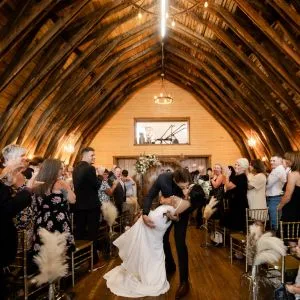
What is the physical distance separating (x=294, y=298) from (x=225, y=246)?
395 centimetres

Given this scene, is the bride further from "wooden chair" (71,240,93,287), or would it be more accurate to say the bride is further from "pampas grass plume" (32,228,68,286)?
"pampas grass plume" (32,228,68,286)

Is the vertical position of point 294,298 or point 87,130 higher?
point 87,130

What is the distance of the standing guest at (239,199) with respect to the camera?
596cm

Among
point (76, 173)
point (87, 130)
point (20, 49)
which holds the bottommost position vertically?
point (76, 173)

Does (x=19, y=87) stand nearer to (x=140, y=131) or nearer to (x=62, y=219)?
(x=62, y=219)

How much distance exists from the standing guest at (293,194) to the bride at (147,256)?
1.31 meters

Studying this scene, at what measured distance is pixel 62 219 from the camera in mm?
4246

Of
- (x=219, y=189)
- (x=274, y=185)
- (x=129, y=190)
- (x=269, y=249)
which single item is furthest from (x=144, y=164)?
(x=269, y=249)

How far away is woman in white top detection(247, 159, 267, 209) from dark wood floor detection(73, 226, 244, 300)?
0.98 metres

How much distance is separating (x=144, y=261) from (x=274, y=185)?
282 cm

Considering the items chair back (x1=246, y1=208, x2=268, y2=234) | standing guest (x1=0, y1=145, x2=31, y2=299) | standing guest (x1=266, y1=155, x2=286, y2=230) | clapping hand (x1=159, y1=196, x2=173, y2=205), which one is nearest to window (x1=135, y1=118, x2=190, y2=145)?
standing guest (x1=266, y1=155, x2=286, y2=230)

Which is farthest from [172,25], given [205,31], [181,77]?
[181,77]

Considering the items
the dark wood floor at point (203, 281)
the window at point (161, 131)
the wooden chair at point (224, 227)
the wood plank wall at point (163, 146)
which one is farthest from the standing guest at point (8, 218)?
the window at point (161, 131)

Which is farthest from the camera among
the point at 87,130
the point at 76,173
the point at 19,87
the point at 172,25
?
the point at 87,130
